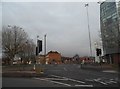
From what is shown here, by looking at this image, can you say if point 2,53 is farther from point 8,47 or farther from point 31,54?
point 31,54

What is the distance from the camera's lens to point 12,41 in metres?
Result: 59.2

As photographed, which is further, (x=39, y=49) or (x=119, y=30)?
(x=119, y=30)

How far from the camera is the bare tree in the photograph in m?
58.2

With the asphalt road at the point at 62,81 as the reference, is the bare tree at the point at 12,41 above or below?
above

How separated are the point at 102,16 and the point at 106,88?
211ft

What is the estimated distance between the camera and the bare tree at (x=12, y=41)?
58.2m

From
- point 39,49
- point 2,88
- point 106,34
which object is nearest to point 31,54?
point 106,34

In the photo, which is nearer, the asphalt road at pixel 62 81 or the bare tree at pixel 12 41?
the asphalt road at pixel 62 81

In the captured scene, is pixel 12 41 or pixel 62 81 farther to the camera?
pixel 12 41

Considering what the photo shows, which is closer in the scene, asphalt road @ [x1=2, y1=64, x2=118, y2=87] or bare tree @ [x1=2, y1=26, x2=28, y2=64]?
asphalt road @ [x1=2, y1=64, x2=118, y2=87]

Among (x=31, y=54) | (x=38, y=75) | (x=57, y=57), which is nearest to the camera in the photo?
(x=38, y=75)

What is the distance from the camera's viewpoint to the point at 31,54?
82688mm

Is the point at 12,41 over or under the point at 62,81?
over

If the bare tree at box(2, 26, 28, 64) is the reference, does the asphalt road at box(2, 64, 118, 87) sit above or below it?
below
